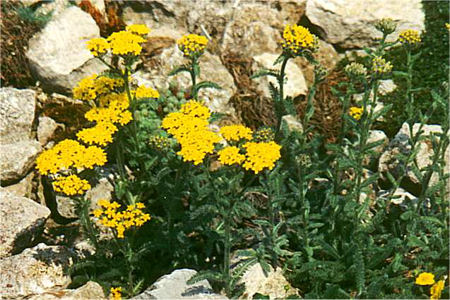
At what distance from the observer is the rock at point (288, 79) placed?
6473mm

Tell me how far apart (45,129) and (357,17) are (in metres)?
Answer: 4.31

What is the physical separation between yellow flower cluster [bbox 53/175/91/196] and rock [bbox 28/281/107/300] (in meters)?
0.88

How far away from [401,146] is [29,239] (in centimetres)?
388

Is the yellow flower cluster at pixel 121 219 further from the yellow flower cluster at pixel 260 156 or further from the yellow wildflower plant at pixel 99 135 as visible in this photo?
the yellow flower cluster at pixel 260 156

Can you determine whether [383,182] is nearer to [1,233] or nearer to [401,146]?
[401,146]

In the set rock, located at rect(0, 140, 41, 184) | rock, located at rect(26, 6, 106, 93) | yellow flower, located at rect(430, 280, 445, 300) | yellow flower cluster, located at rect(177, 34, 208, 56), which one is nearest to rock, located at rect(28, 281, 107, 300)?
rock, located at rect(0, 140, 41, 184)

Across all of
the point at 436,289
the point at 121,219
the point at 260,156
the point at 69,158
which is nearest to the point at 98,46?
the point at 69,158

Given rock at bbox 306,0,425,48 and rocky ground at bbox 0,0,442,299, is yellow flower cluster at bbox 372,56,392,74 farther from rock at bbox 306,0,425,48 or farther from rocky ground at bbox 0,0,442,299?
rock at bbox 306,0,425,48

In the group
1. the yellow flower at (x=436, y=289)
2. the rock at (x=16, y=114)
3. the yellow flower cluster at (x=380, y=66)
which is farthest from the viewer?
the rock at (x=16, y=114)

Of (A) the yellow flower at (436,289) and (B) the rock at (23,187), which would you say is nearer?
(A) the yellow flower at (436,289)

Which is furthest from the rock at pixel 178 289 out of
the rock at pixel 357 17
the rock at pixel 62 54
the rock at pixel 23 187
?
the rock at pixel 357 17

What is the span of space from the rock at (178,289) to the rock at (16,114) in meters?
2.78

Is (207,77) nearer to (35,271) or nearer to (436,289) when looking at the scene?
(35,271)

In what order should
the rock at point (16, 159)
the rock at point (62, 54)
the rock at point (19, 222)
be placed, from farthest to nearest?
1. the rock at point (62, 54)
2. the rock at point (16, 159)
3. the rock at point (19, 222)
